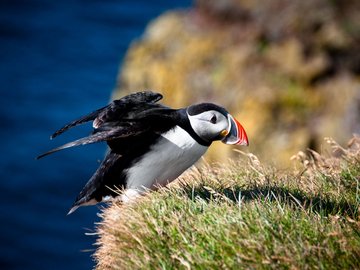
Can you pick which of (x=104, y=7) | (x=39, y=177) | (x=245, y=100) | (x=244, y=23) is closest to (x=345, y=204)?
(x=245, y=100)

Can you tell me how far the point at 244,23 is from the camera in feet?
60.6

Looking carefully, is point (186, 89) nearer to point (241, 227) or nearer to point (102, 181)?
point (102, 181)

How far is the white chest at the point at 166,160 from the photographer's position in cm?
681

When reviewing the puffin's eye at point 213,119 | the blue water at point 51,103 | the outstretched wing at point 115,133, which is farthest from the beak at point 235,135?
the blue water at point 51,103

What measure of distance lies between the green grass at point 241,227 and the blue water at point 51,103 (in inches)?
616

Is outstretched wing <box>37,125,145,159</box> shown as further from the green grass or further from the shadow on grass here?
the shadow on grass

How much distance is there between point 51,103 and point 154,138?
24.8m

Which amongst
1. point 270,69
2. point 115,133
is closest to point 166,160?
point 115,133

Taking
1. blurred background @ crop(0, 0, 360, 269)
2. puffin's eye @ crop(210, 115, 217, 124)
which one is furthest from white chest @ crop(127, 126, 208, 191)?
blurred background @ crop(0, 0, 360, 269)

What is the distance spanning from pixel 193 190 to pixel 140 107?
3.56 ft

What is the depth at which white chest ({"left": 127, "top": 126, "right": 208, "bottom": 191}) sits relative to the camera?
22.3ft

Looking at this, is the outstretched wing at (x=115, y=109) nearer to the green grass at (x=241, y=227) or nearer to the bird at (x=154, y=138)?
the bird at (x=154, y=138)

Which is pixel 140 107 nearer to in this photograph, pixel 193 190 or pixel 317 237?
pixel 193 190

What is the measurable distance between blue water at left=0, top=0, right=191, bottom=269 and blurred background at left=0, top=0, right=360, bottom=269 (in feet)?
0.16
